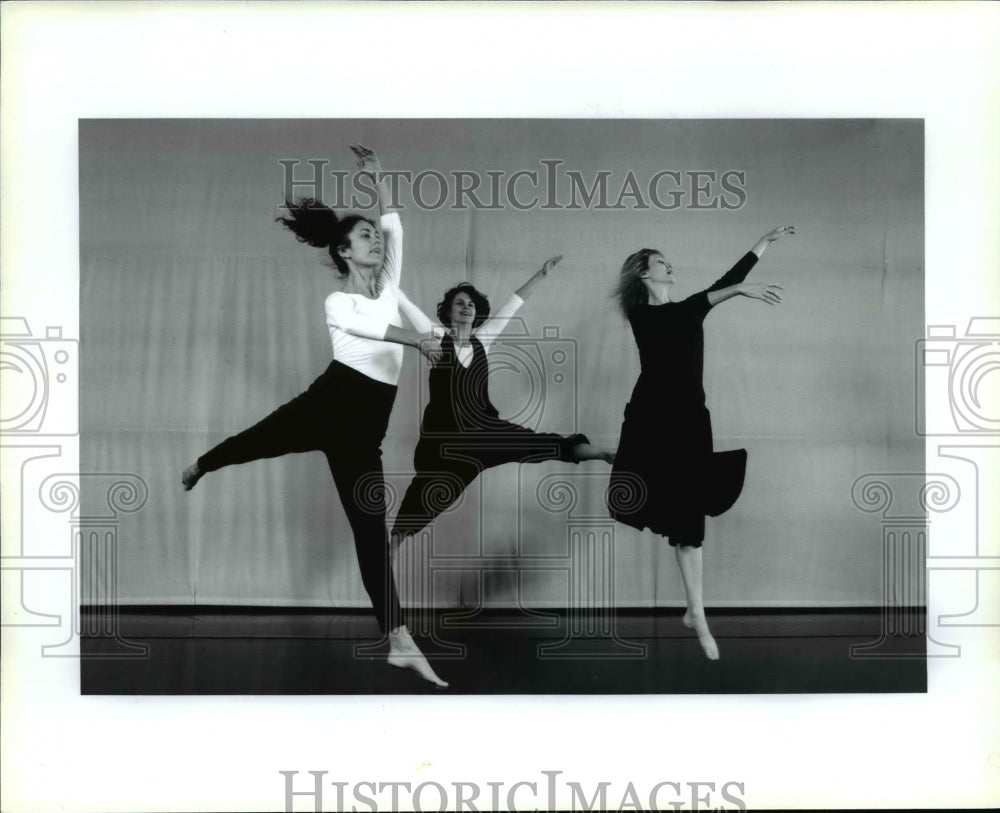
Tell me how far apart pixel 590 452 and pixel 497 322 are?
60 cm

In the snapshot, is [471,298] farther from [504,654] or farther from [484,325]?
[504,654]

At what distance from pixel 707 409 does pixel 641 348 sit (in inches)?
13.3

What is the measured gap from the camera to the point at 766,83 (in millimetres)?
3920

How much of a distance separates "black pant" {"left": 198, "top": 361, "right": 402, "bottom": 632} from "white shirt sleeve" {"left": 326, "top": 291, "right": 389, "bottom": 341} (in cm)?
15

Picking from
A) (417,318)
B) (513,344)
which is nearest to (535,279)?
(513,344)

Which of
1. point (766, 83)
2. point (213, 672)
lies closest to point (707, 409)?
point (766, 83)

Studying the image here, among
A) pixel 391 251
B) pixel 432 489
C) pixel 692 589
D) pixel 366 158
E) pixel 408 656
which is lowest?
pixel 408 656

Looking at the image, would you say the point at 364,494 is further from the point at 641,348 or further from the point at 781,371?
the point at 781,371

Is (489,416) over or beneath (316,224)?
beneath

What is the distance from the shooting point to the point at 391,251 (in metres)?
3.93

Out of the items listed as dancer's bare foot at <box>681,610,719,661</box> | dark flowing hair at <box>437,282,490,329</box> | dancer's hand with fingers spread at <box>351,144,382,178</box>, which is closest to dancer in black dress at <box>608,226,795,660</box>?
dancer's bare foot at <box>681,610,719,661</box>

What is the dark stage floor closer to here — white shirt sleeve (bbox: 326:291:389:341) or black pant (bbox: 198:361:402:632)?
black pant (bbox: 198:361:402:632)

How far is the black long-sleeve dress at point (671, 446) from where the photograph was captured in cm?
392

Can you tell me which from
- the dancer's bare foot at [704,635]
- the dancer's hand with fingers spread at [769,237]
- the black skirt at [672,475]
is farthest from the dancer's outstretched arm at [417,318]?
the dancer's bare foot at [704,635]
